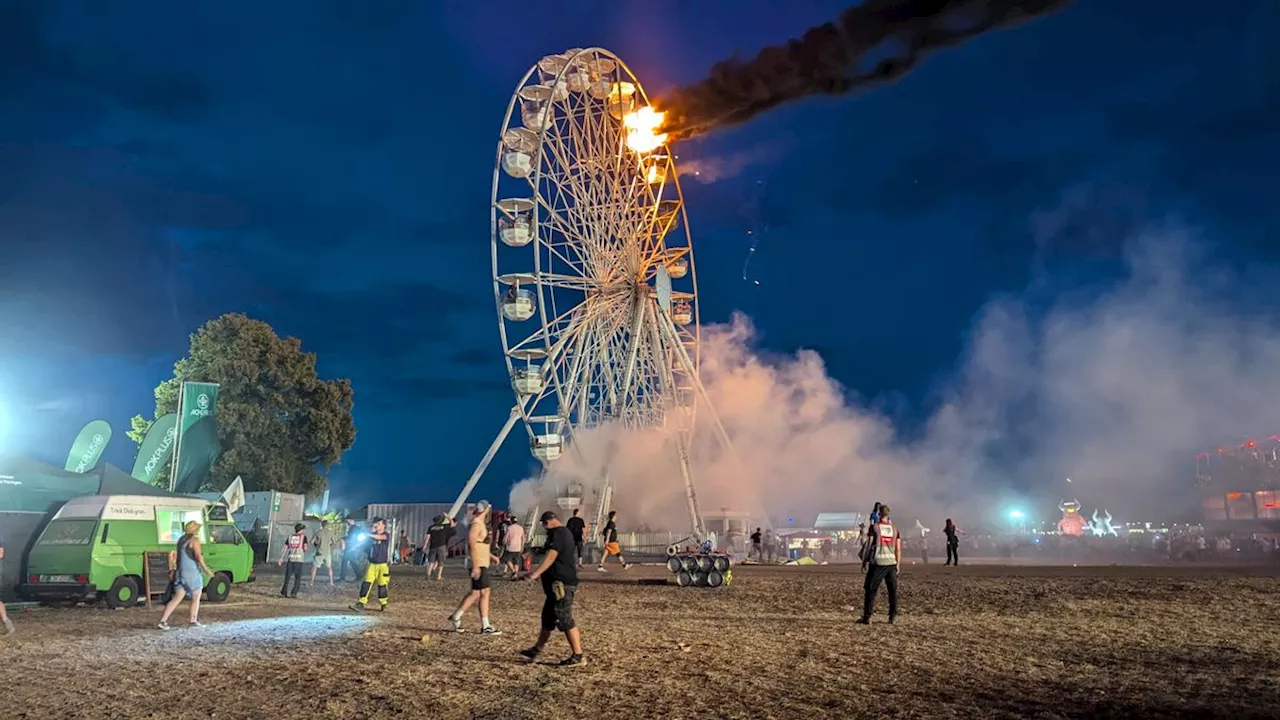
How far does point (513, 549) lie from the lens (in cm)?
2122

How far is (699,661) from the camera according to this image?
9.16 metres

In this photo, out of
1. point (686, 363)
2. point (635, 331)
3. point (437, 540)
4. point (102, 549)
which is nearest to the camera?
point (102, 549)

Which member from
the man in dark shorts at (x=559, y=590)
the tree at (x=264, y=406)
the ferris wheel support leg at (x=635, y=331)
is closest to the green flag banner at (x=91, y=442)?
the tree at (x=264, y=406)

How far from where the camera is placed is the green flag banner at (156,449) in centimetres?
3472

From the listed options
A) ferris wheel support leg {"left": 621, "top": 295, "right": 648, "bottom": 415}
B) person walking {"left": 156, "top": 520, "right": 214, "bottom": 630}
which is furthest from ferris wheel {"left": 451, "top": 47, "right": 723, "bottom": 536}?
person walking {"left": 156, "top": 520, "right": 214, "bottom": 630}

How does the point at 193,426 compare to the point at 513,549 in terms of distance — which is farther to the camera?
the point at 193,426

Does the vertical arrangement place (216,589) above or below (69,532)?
below

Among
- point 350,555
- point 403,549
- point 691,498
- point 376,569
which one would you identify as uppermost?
point 691,498

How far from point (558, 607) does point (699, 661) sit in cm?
165

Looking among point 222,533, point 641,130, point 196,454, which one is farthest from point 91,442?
point 641,130

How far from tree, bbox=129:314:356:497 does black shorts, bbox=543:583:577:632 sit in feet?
122

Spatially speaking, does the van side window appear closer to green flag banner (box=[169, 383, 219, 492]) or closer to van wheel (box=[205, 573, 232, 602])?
van wheel (box=[205, 573, 232, 602])

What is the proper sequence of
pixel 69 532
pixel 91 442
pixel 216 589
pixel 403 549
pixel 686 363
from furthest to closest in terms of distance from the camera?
pixel 686 363
pixel 403 549
pixel 91 442
pixel 216 589
pixel 69 532

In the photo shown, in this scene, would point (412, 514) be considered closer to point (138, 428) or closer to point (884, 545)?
point (138, 428)
